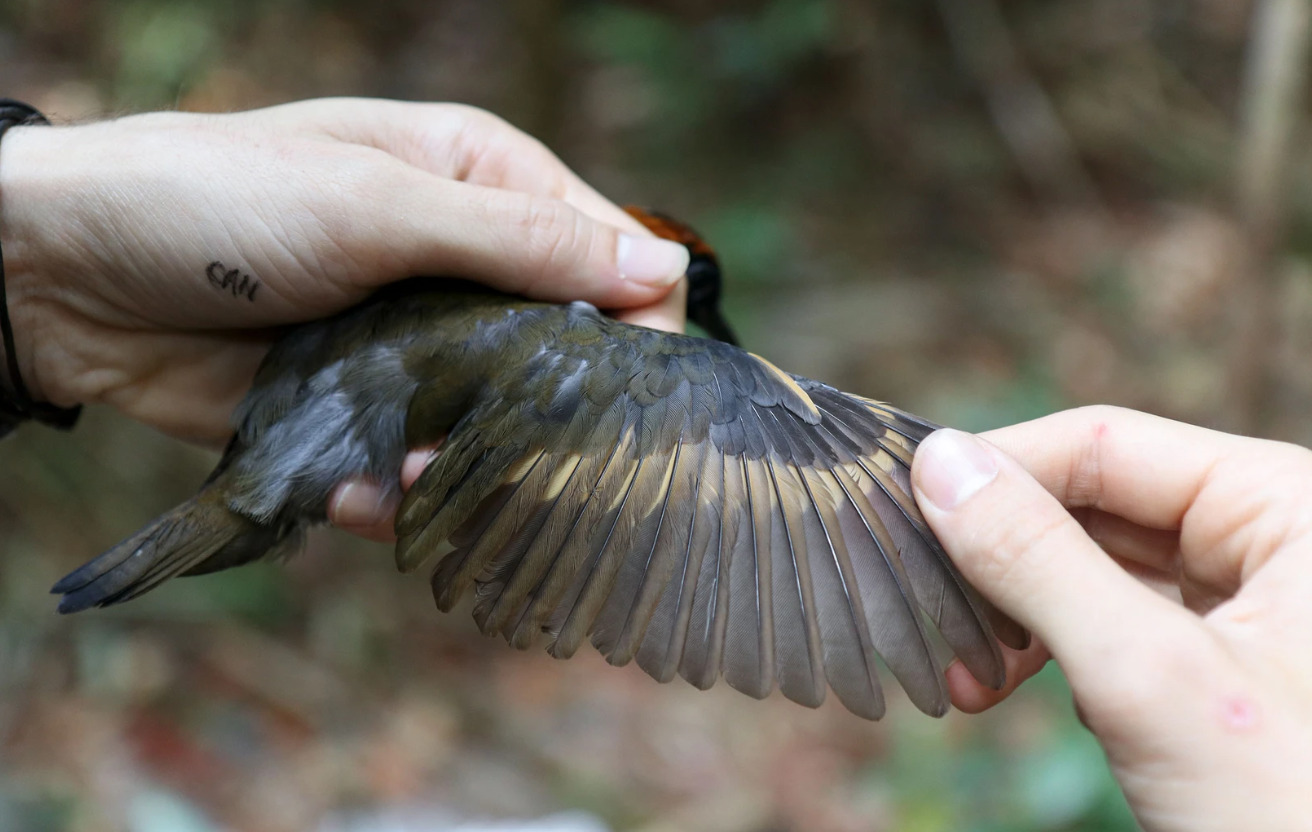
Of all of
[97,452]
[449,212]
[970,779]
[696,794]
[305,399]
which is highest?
[449,212]

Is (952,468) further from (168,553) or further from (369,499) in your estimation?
(168,553)

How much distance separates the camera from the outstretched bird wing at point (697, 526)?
2154mm

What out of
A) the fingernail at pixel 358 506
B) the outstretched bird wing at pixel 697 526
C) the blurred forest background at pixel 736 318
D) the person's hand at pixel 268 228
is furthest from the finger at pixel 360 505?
the blurred forest background at pixel 736 318

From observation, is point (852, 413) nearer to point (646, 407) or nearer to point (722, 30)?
point (646, 407)

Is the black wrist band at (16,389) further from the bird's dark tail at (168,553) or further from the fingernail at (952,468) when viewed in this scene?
the fingernail at (952,468)

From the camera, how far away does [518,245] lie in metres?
2.82

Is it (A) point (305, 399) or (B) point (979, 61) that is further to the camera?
(B) point (979, 61)

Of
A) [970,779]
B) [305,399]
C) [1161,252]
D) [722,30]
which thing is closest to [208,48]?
[722,30]

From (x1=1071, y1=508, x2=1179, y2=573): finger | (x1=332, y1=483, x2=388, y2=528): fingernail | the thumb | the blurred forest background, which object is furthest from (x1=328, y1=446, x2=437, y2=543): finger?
the blurred forest background

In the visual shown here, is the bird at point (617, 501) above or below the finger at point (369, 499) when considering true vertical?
above

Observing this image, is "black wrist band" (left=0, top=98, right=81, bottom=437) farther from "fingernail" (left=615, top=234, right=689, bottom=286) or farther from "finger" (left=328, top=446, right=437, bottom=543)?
"fingernail" (left=615, top=234, right=689, bottom=286)

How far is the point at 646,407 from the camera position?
8.16 feet

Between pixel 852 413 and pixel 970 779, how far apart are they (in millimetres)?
2691

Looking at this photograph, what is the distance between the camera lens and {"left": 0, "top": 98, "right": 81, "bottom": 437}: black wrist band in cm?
295
